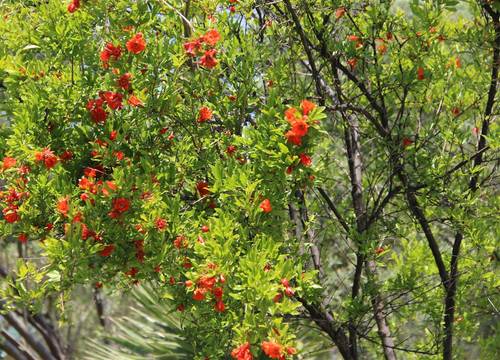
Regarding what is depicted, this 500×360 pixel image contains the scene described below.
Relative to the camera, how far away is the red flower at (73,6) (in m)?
3.17

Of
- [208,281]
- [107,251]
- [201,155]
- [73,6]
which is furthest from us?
[201,155]

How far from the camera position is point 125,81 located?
3.02 metres

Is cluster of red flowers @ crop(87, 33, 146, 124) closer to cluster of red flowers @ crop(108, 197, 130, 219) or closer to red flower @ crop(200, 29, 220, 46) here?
red flower @ crop(200, 29, 220, 46)

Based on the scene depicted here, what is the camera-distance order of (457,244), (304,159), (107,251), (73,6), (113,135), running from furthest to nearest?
(457,244) < (73,6) < (113,135) < (107,251) < (304,159)

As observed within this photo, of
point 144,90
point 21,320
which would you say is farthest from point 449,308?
point 21,320

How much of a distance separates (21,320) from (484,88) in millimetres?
5967

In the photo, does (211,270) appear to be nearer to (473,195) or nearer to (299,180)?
(299,180)

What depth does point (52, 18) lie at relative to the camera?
3217mm

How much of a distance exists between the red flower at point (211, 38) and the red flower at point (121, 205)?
79cm

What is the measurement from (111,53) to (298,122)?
2.99 feet

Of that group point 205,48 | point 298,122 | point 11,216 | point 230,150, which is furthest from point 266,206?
point 11,216

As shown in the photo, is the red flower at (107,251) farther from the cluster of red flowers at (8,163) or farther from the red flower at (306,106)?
the red flower at (306,106)

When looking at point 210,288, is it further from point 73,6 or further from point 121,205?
point 73,6

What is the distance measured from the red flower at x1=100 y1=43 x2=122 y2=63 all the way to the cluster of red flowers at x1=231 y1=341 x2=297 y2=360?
4.47 feet
